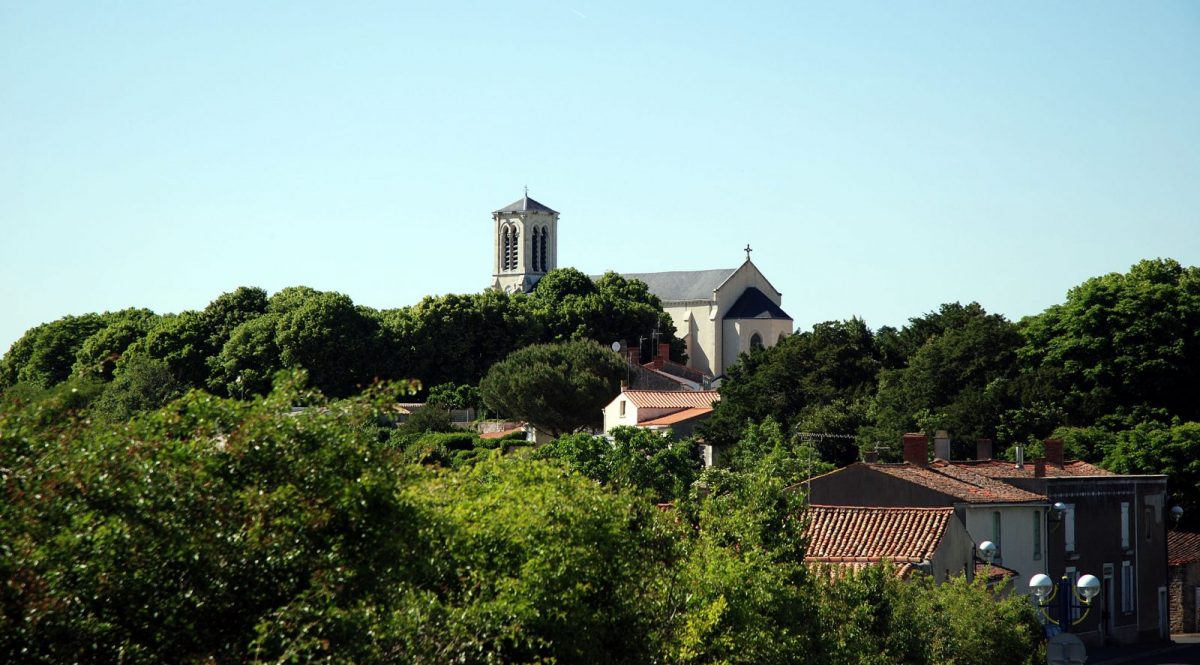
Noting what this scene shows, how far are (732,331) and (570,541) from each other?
357 ft

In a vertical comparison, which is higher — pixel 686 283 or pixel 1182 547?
pixel 686 283

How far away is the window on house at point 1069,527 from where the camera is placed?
44344 mm

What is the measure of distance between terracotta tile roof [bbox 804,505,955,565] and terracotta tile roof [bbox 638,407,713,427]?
36.9 meters

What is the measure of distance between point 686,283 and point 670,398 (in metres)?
52.1

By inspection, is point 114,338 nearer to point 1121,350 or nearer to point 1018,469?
point 1121,350

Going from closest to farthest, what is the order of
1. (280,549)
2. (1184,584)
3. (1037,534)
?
(280,549), (1037,534), (1184,584)

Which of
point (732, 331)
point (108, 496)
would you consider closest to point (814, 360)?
point (732, 331)

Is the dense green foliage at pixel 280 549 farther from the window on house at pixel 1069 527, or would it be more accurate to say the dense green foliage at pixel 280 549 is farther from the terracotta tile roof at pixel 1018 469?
the window on house at pixel 1069 527

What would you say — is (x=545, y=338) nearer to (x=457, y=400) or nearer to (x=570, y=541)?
(x=457, y=400)

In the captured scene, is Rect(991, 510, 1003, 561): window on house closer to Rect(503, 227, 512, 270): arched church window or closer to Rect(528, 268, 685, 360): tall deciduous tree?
Rect(528, 268, 685, 360): tall deciduous tree

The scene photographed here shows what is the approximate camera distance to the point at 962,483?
4147 centimetres

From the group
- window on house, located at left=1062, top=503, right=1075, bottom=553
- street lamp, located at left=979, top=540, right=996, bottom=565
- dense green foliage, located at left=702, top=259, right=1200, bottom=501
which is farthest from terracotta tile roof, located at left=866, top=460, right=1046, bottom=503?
dense green foliage, located at left=702, top=259, right=1200, bottom=501

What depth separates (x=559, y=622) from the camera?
598 inches

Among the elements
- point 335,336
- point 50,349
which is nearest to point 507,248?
point 50,349
